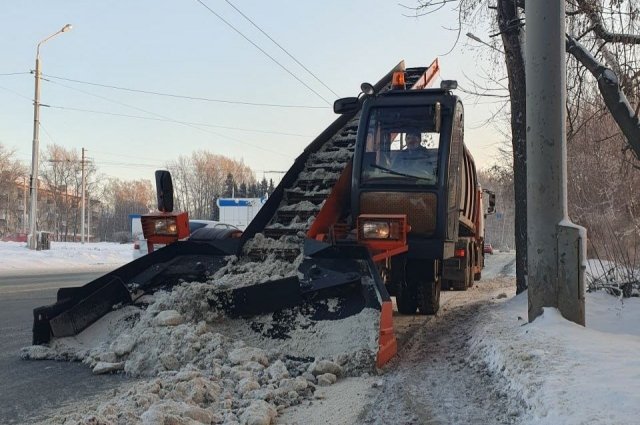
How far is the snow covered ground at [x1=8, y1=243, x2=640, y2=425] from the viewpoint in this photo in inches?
141

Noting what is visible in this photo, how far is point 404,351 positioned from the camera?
19.6 feet

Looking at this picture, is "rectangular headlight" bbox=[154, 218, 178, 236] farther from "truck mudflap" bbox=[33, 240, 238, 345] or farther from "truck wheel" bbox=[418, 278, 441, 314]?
"truck wheel" bbox=[418, 278, 441, 314]

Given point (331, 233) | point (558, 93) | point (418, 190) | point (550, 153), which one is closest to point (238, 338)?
point (331, 233)

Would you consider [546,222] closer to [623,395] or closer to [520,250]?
[623,395]

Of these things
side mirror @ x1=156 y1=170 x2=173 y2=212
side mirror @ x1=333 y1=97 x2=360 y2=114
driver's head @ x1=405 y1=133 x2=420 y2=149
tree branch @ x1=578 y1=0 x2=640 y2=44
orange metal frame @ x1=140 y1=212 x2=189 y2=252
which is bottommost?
orange metal frame @ x1=140 y1=212 x2=189 y2=252

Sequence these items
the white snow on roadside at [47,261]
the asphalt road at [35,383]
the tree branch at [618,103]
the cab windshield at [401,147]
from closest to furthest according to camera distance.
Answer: the asphalt road at [35,383] → the cab windshield at [401,147] → the tree branch at [618,103] → the white snow on roadside at [47,261]

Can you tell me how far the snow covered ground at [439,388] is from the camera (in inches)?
141

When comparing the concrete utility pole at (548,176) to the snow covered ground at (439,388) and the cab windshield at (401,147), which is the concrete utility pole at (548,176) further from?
the cab windshield at (401,147)

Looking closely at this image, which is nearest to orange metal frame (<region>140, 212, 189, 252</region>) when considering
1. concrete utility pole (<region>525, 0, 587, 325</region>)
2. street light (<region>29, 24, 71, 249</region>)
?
concrete utility pole (<region>525, 0, 587, 325</region>)

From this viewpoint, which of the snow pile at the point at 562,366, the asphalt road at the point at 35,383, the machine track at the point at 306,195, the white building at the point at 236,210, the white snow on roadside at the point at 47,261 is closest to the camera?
the snow pile at the point at 562,366

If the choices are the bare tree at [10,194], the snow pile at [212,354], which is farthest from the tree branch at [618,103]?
the bare tree at [10,194]

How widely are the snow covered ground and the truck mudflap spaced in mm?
882

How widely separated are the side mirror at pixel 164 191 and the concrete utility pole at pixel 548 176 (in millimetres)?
4493

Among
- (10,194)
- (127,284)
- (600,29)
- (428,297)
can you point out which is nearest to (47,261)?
(127,284)
